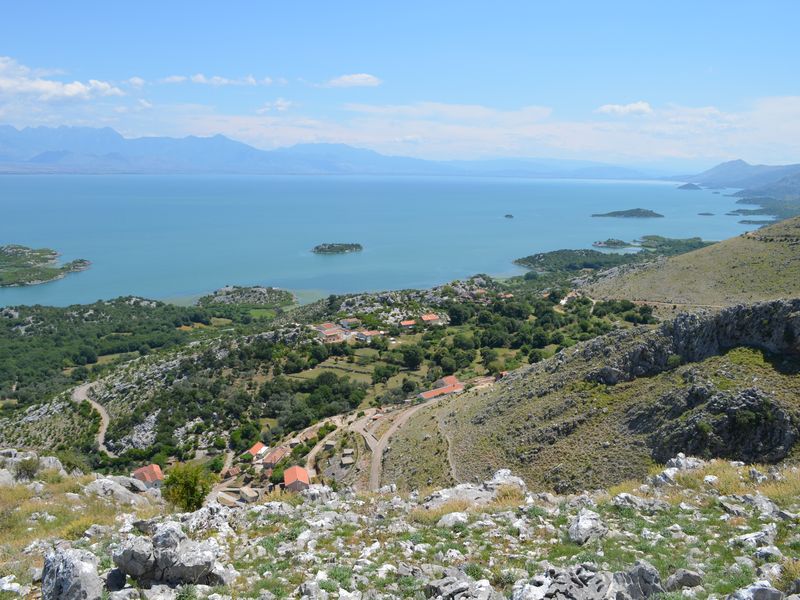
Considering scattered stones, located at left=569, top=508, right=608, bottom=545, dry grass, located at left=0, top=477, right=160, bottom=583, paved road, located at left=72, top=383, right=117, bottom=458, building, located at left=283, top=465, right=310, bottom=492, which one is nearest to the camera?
scattered stones, located at left=569, top=508, right=608, bottom=545

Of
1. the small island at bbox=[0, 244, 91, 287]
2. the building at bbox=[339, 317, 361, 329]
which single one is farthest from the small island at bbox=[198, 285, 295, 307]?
the small island at bbox=[0, 244, 91, 287]

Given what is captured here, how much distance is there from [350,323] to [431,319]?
11.8 metres

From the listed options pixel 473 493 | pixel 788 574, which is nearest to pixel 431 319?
pixel 473 493

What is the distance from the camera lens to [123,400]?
2322 inches

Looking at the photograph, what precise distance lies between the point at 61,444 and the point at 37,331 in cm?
6601

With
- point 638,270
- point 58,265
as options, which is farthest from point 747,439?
point 58,265

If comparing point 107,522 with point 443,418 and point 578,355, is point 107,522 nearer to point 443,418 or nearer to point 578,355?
point 443,418

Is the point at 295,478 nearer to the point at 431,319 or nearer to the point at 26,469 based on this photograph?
the point at 26,469

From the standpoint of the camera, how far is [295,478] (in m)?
31.2

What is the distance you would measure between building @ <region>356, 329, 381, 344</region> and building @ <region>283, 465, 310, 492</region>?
3706cm

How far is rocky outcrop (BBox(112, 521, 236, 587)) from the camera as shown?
31.4 feet

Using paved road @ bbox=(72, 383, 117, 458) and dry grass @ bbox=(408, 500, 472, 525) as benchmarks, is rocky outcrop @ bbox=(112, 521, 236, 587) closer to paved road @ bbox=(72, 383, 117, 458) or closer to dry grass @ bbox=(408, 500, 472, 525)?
dry grass @ bbox=(408, 500, 472, 525)

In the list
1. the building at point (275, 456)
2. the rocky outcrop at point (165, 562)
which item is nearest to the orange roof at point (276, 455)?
the building at point (275, 456)

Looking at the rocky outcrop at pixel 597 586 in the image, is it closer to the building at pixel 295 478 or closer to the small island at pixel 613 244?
the building at pixel 295 478
